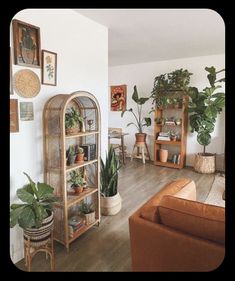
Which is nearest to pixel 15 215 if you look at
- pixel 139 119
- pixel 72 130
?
pixel 72 130

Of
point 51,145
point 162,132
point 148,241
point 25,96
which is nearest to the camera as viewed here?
point 148,241

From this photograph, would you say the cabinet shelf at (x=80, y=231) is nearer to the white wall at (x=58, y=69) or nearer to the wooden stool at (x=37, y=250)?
the wooden stool at (x=37, y=250)

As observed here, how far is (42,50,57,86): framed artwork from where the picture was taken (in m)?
1.89

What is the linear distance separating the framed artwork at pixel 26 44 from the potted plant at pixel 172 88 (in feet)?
9.53

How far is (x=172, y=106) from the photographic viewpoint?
14.5ft

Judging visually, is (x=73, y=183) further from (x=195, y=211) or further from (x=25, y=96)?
(x=195, y=211)

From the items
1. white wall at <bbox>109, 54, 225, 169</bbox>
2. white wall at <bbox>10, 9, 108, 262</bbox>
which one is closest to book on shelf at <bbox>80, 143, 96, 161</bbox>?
white wall at <bbox>10, 9, 108, 262</bbox>

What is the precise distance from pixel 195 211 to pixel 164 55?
3493 mm

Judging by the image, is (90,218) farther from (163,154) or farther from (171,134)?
(171,134)

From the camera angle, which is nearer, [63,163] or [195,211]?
[195,211]

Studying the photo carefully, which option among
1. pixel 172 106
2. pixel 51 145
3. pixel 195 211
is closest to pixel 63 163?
pixel 51 145

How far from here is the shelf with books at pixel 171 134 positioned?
14.5ft

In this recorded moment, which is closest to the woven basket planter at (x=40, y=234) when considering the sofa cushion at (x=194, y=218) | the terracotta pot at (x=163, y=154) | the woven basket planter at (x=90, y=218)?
the woven basket planter at (x=90, y=218)

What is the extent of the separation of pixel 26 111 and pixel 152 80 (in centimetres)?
359
